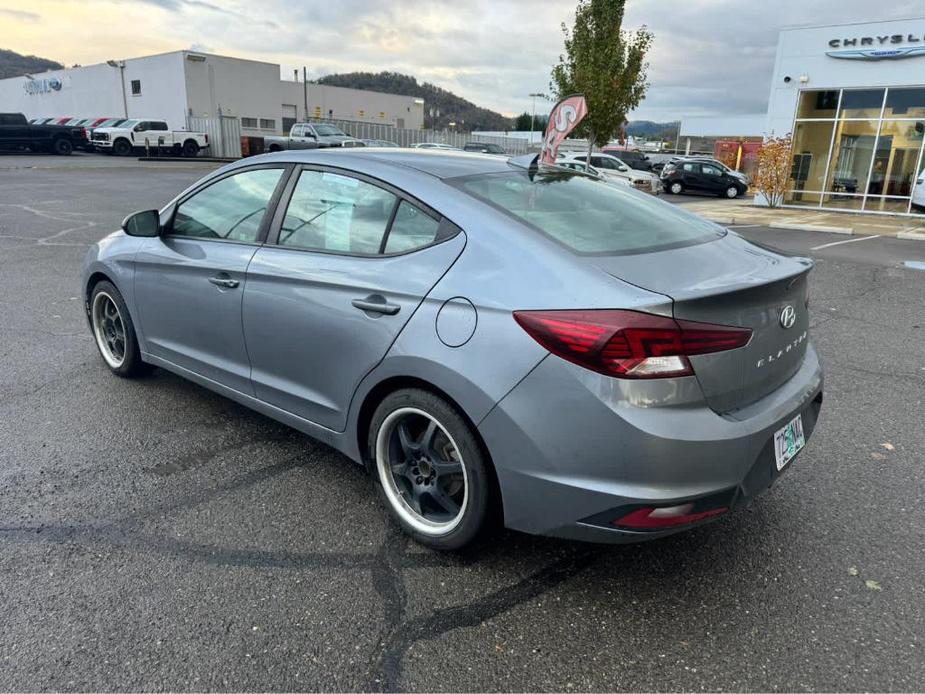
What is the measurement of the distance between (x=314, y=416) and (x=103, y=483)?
44.8 inches

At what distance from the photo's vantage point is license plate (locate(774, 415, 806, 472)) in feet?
8.22

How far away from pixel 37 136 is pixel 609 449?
131 feet

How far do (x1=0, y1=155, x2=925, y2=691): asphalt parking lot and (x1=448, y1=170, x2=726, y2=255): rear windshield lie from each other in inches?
50.9

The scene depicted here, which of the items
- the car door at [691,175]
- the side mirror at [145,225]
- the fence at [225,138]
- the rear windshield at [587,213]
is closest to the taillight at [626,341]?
the rear windshield at [587,213]

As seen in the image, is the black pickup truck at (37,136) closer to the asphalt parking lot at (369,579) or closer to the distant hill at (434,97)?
the asphalt parking lot at (369,579)

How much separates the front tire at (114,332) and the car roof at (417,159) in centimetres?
163

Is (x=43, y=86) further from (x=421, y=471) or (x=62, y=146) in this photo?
(x=421, y=471)

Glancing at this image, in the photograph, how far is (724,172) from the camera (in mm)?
26719

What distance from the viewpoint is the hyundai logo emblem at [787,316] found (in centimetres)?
258

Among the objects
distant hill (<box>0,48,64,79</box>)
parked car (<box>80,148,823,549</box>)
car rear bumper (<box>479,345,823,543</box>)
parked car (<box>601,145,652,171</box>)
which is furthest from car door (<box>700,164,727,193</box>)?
distant hill (<box>0,48,64,79</box>)

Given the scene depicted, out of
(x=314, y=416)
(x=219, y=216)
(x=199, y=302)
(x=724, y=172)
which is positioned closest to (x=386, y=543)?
(x=314, y=416)

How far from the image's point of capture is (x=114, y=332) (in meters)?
4.64

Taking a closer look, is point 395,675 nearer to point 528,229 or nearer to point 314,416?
point 314,416

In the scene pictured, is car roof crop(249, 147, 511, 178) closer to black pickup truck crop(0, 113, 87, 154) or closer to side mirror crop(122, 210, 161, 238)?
side mirror crop(122, 210, 161, 238)
